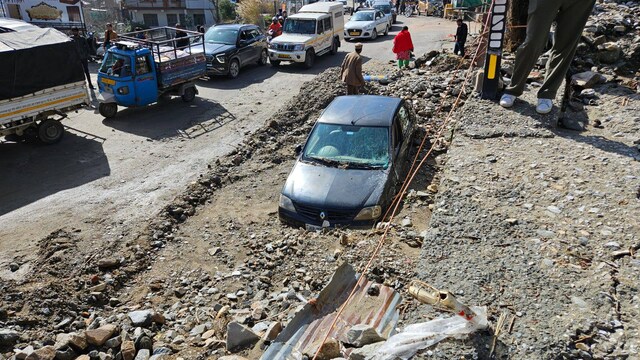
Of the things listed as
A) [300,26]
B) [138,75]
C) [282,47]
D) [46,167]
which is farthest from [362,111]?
[300,26]

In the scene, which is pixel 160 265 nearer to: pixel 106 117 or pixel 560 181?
pixel 560 181

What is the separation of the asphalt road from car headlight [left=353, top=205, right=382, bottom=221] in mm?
3873

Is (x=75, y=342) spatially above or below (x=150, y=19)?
below

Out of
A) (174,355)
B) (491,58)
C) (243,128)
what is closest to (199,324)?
(174,355)

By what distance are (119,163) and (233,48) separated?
29.4ft

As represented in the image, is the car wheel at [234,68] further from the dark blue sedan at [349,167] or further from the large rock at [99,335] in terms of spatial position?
the large rock at [99,335]

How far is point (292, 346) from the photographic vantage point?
13.7 feet

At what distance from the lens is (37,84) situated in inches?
462

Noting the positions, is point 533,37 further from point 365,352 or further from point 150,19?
point 150,19

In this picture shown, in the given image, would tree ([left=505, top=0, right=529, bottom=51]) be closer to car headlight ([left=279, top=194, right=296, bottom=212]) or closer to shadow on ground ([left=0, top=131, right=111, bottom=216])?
car headlight ([left=279, top=194, right=296, bottom=212])

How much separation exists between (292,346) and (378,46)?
2221 cm

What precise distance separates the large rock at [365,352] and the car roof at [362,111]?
16.8 feet

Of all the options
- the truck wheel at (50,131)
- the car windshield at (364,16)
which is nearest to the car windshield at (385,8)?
the car windshield at (364,16)

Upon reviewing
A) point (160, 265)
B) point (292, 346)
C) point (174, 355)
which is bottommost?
point (160, 265)
